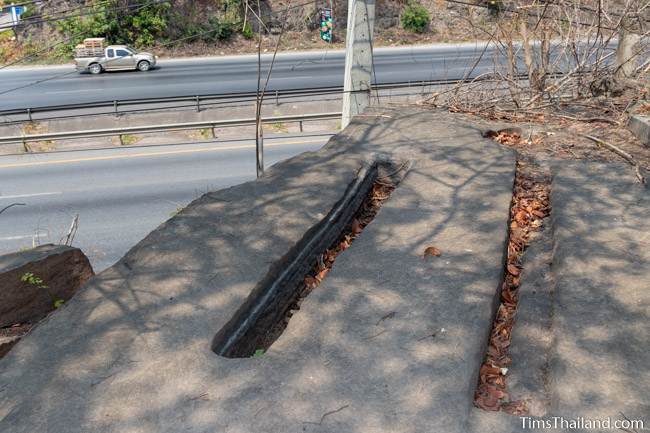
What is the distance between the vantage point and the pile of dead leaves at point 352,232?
15.1 ft

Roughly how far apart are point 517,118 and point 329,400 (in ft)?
19.3

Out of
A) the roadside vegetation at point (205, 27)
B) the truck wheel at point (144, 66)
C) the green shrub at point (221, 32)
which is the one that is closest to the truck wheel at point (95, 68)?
the truck wheel at point (144, 66)

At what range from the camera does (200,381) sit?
3.04 meters

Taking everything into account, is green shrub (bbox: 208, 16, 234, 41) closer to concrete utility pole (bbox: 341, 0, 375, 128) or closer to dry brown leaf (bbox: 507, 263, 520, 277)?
Answer: concrete utility pole (bbox: 341, 0, 375, 128)

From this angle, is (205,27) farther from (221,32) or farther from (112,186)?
(112,186)

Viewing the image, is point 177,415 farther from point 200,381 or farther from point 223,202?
point 223,202

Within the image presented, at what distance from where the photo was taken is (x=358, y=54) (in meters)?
9.77

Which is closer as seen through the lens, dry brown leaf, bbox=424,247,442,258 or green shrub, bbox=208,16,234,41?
dry brown leaf, bbox=424,247,442,258

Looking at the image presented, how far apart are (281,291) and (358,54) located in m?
6.39

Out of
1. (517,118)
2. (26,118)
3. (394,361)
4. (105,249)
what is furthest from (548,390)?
(26,118)

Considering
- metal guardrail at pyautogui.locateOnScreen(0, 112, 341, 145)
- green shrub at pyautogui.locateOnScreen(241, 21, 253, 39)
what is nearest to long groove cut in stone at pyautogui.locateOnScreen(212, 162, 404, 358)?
metal guardrail at pyautogui.locateOnScreen(0, 112, 341, 145)

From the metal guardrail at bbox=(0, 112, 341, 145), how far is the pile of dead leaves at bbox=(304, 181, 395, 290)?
518 inches

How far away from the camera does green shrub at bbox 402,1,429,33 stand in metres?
35.3

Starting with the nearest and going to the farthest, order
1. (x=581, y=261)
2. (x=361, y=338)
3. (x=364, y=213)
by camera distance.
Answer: (x=361, y=338) < (x=581, y=261) < (x=364, y=213)
